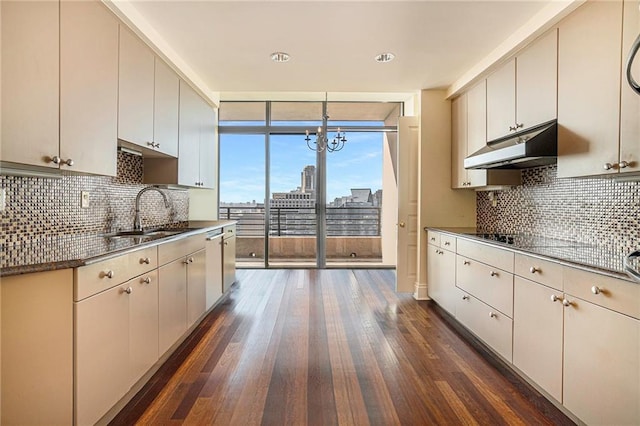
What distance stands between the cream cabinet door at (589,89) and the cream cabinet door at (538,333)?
79cm

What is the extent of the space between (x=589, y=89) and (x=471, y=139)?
1.47 metres

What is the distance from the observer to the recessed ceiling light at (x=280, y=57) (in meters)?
2.96

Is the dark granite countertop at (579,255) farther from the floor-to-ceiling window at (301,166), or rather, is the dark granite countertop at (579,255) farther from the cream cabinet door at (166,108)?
the floor-to-ceiling window at (301,166)

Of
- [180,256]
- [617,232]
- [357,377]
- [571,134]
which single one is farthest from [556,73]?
[180,256]

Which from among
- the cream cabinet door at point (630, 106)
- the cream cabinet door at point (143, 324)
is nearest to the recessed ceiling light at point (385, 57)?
the cream cabinet door at point (630, 106)

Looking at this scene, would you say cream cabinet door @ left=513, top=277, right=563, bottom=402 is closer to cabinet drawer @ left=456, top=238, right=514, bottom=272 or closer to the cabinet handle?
cabinet drawer @ left=456, top=238, right=514, bottom=272

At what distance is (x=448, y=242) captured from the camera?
3.28 m

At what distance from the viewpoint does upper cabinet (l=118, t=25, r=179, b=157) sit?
2.21 m

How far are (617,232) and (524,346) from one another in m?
0.96

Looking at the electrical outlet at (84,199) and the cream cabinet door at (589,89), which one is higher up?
the cream cabinet door at (589,89)

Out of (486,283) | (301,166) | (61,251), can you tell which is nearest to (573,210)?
(486,283)

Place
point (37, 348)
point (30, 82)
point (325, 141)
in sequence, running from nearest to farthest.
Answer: point (37, 348)
point (30, 82)
point (325, 141)

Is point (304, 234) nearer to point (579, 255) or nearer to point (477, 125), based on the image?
point (477, 125)

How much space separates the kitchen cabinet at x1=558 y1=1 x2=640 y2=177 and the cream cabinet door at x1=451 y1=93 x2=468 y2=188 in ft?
4.56
